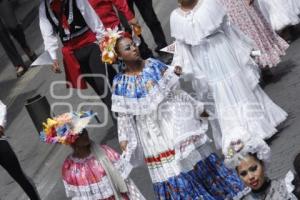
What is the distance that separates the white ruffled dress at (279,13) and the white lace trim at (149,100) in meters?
3.97

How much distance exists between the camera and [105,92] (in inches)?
420

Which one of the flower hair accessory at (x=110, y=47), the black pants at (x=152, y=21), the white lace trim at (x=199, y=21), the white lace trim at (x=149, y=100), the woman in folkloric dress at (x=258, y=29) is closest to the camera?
the white lace trim at (x=149, y=100)

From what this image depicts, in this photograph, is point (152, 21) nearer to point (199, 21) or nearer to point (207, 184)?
point (199, 21)

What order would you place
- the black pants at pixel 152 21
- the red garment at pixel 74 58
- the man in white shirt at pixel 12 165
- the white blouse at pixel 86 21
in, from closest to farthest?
1. the man in white shirt at pixel 12 165
2. the white blouse at pixel 86 21
3. the red garment at pixel 74 58
4. the black pants at pixel 152 21

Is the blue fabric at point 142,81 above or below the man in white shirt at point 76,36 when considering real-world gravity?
above

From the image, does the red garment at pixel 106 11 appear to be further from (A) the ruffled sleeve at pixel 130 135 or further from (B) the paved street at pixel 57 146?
(A) the ruffled sleeve at pixel 130 135

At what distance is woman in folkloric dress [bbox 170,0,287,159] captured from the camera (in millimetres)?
9047

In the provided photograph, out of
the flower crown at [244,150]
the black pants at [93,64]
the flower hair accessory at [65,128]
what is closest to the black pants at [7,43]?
the black pants at [93,64]

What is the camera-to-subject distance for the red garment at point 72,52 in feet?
33.3

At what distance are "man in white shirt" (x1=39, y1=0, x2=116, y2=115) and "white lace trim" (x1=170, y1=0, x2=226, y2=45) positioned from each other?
4.29ft

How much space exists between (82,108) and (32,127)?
0.91 m

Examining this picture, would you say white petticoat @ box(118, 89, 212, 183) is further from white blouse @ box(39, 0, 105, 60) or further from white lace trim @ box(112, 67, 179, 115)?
white blouse @ box(39, 0, 105, 60)

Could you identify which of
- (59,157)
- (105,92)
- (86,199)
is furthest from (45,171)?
(86,199)

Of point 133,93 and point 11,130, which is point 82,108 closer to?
point 11,130
